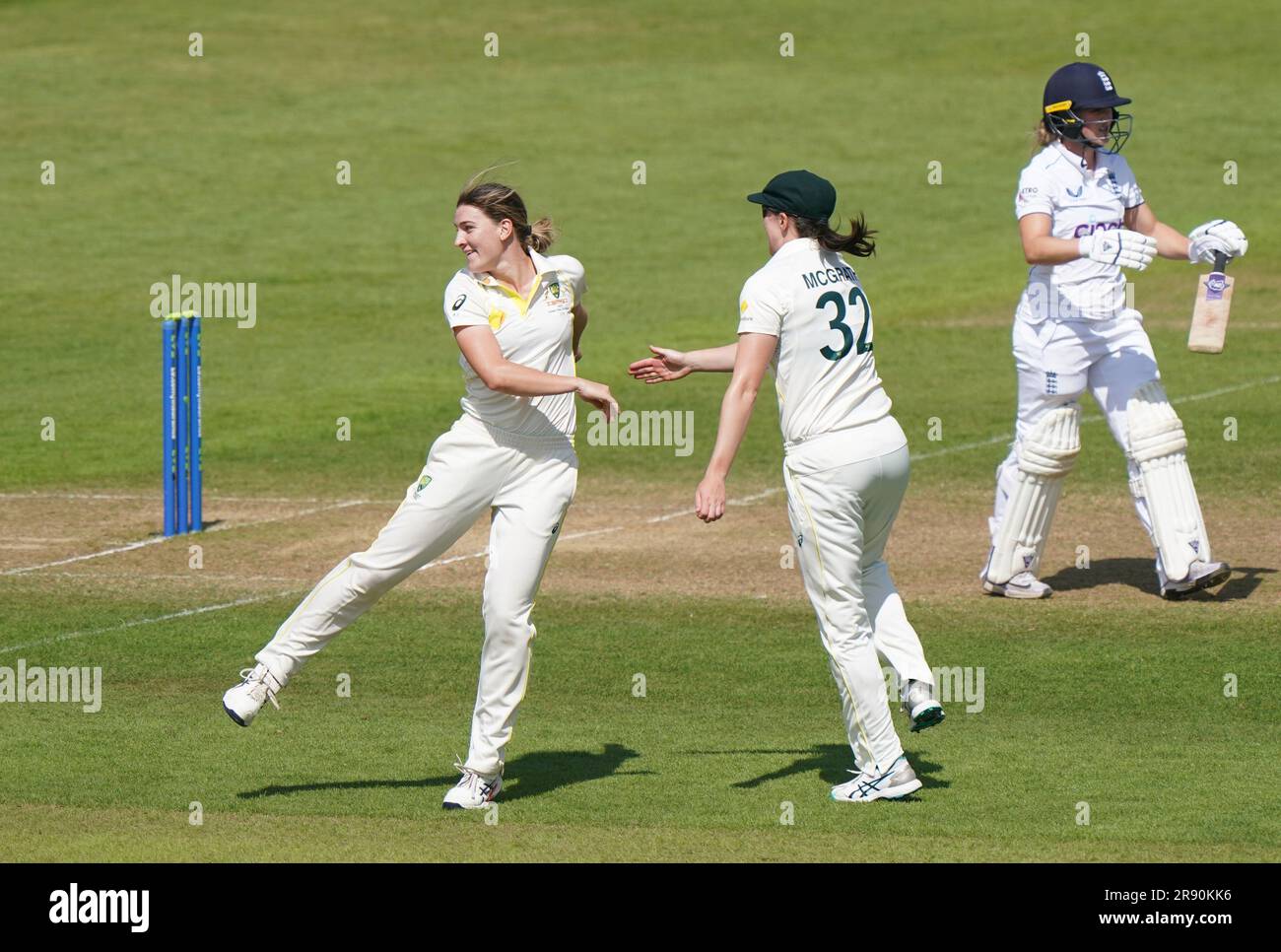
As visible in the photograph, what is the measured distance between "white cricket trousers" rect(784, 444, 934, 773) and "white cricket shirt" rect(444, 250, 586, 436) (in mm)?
1023

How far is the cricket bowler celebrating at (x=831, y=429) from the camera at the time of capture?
25.8 ft

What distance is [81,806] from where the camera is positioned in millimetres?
8102

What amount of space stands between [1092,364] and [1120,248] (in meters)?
0.79

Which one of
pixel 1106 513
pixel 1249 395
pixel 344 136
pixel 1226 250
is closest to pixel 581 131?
pixel 344 136

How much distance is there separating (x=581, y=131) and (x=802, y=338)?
27210 mm

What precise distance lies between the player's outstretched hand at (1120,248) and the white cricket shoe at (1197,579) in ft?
5.76

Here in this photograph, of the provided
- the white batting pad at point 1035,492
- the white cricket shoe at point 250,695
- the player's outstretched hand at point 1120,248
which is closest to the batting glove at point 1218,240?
the player's outstretched hand at point 1120,248

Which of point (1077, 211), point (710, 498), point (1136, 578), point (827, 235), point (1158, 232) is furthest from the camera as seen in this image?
point (1136, 578)

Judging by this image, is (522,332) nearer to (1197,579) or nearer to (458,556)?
(1197,579)

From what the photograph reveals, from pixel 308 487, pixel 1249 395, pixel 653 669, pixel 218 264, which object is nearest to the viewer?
pixel 653 669

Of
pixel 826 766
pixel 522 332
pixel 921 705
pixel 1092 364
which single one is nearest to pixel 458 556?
pixel 1092 364

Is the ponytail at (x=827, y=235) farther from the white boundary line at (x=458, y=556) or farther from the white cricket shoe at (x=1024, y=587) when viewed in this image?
the white boundary line at (x=458, y=556)

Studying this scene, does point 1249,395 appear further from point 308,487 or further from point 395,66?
point 395,66

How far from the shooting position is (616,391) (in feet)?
66.6
